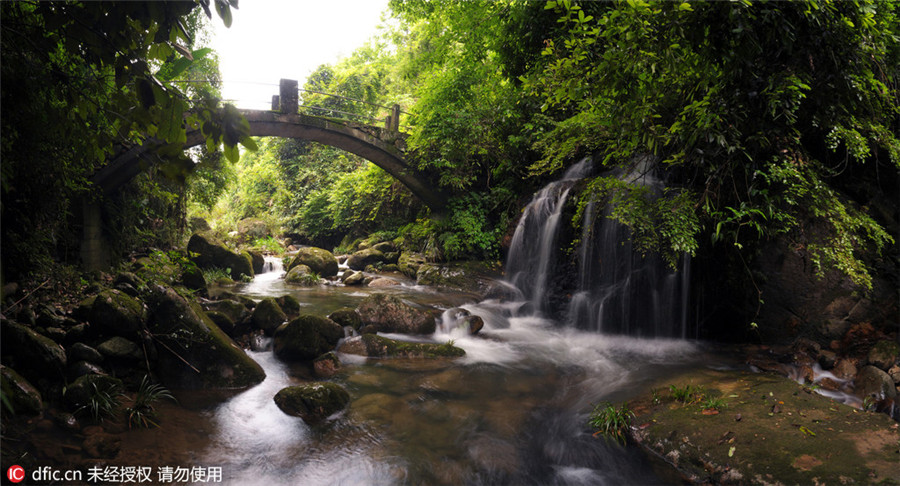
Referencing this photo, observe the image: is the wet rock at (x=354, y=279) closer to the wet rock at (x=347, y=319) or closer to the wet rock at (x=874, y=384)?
the wet rock at (x=347, y=319)

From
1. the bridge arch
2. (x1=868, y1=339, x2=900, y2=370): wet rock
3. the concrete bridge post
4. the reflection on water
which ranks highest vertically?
the concrete bridge post

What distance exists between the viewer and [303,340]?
612 cm

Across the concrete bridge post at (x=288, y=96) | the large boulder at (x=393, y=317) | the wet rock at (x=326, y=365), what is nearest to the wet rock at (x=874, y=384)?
the large boulder at (x=393, y=317)

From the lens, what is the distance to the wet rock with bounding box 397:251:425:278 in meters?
13.6

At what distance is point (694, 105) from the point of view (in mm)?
4766

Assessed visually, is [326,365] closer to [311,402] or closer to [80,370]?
[311,402]

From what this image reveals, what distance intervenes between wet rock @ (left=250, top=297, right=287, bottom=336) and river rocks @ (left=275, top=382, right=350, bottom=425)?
2.21m

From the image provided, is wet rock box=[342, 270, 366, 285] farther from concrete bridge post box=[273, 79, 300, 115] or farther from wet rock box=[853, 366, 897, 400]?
wet rock box=[853, 366, 897, 400]

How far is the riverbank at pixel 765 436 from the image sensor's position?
3186mm

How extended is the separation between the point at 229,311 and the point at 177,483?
3.79 metres

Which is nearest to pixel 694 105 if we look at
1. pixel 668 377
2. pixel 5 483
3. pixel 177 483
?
pixel 668 377

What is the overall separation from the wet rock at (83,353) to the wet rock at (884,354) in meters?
8.94

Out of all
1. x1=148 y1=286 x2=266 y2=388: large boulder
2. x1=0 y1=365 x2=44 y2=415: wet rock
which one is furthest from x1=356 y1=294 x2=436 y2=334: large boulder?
x1=0 y1=365 x2=44 y2=415: wet rock

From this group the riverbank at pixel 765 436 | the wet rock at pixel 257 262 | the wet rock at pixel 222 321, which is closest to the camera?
the riverbank at pixel 765 436
